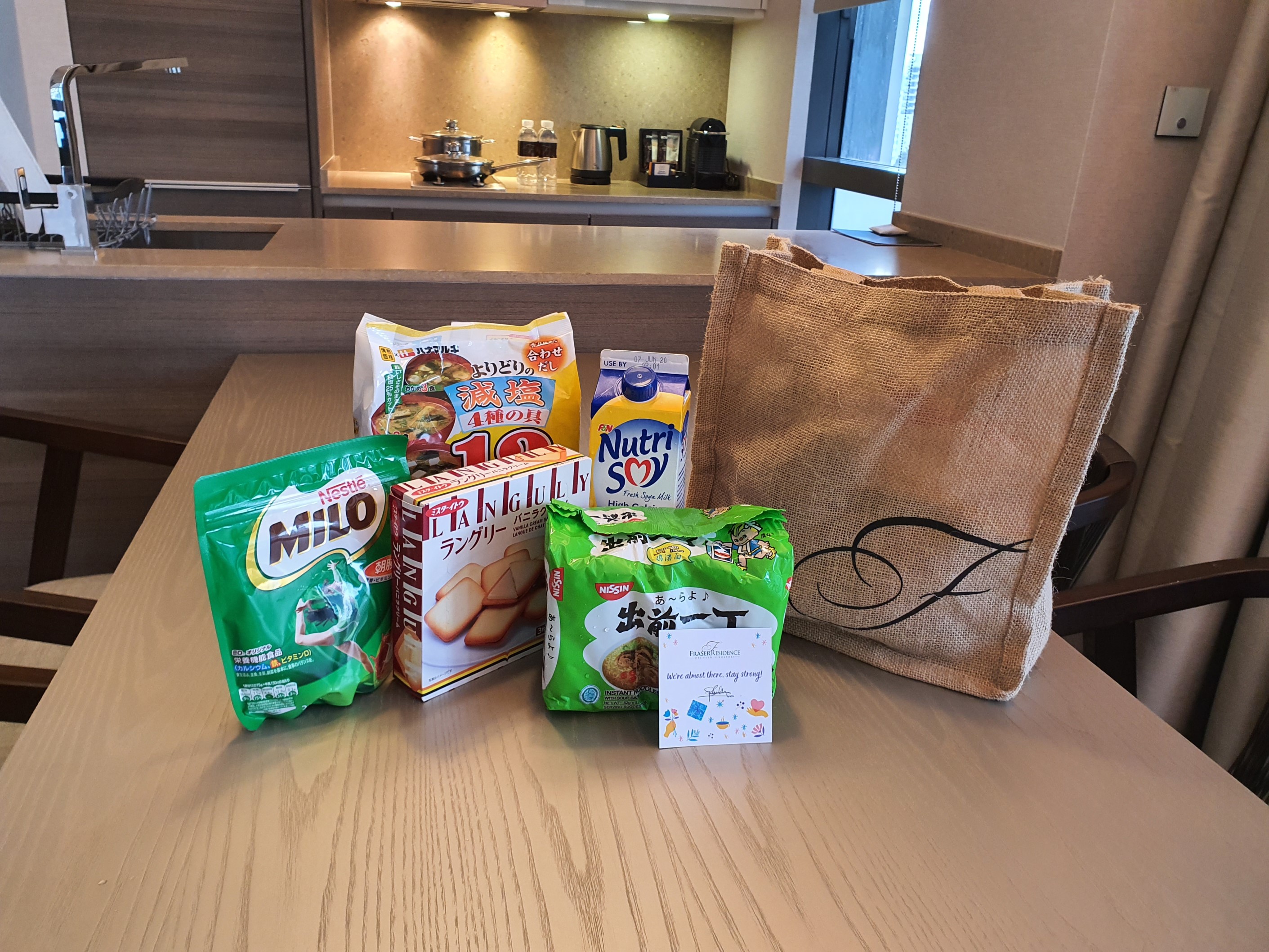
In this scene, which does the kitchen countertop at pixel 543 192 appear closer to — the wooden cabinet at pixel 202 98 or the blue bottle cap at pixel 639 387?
the wooden cabinet at pixel 202 98

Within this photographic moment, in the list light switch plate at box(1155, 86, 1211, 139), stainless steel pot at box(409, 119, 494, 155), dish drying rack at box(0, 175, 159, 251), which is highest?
light switch plate at box(1155, 86, 1211, 139)

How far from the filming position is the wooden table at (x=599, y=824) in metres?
0.50

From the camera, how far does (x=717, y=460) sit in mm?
827

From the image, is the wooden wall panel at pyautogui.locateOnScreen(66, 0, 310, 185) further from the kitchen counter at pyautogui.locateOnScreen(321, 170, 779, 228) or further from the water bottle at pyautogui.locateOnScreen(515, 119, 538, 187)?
the water bottle at pyautogui.locateOnScreen(515, 119, 538, 187)

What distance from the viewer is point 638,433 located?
0.73 meters

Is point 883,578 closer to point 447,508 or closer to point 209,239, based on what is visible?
point 447,508

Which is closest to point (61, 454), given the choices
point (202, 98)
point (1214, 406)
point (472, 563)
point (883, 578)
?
point (472, 563)

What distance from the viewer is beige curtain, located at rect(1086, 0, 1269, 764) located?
1.39 meters

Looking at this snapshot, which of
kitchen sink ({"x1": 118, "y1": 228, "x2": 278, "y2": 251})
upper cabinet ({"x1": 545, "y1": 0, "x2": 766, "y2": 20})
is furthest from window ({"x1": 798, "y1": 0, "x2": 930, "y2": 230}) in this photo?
kitchen sink ({"x1": 118, "y1": 228, "x2": 278, "y2": 251})

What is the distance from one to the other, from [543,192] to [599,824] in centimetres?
302

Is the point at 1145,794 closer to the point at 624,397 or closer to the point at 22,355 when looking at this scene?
the point at 624,397

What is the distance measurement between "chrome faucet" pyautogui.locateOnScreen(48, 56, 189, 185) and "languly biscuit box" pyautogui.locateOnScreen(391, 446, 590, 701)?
1.28 m

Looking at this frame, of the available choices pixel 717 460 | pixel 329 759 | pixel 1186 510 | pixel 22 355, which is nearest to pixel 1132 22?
pixel 1186 510

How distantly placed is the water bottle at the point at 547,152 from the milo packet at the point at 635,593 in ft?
10.7
